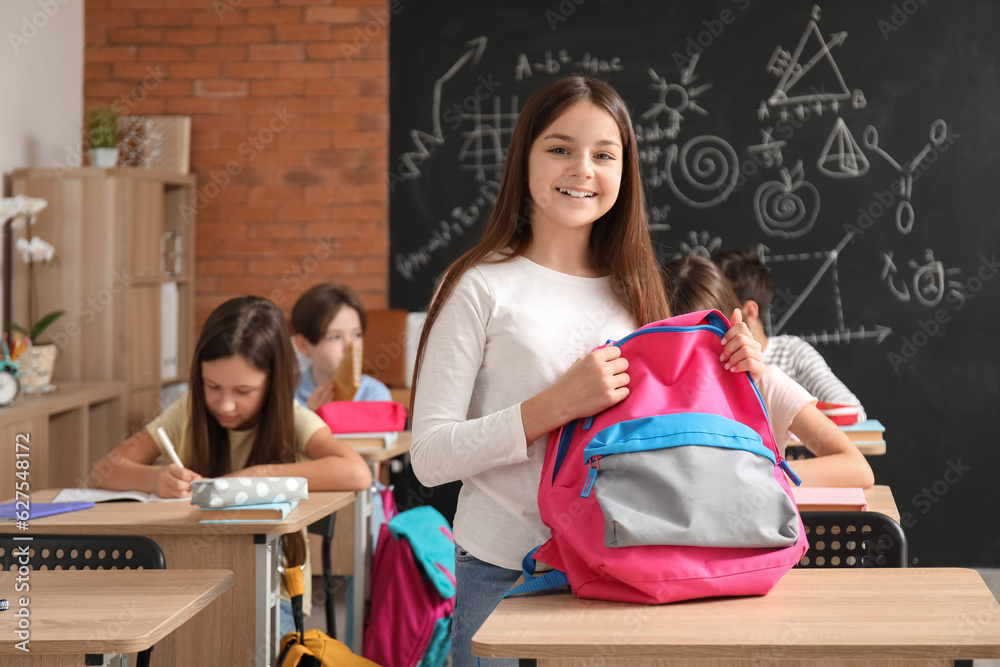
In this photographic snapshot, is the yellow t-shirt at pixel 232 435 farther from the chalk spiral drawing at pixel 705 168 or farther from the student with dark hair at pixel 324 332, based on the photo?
the chalk spiral drawing at pixel 705 168

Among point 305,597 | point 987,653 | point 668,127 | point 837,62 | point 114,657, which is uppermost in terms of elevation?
point 837,62

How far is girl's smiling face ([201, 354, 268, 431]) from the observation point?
2.38 meters

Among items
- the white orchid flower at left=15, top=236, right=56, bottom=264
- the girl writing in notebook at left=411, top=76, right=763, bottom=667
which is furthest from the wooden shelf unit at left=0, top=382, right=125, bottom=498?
the girl writing in notebook at left=411, top=76, right=763, bottom=667

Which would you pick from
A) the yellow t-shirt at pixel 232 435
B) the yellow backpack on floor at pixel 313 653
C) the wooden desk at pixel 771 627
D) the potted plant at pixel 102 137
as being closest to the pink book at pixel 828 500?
the wooden desk at pixel 771 627

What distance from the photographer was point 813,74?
4.47 metres

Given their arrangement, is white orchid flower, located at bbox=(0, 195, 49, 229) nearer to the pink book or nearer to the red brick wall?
the red brick wall

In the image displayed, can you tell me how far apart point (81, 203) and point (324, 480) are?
2315 millimetres

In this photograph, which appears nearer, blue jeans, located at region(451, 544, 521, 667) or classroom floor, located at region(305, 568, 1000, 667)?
blue jeans, located at region(451, 544, 521, 667)

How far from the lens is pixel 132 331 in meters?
4.14

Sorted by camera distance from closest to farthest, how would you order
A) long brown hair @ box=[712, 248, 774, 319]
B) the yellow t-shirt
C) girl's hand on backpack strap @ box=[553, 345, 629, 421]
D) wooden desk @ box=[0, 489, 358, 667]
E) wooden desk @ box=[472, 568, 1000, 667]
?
1. wooden desk @ box=[472, 568, 1000, 667]
2. girl's hand on backpack strap @ box=[553, 345, 629, 421]
3. wooden desk @ box=[0, 489, 358, 667]
4. the yellow t-shirt
5. long brown hair @ box=[712, 248, 774, 319]

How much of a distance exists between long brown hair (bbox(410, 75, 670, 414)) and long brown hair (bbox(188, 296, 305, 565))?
1.13 m

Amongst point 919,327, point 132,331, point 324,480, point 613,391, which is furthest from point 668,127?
point 613,391

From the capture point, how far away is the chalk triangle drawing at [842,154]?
446 centimetres

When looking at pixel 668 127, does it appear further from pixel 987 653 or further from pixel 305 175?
pixel 987 653
